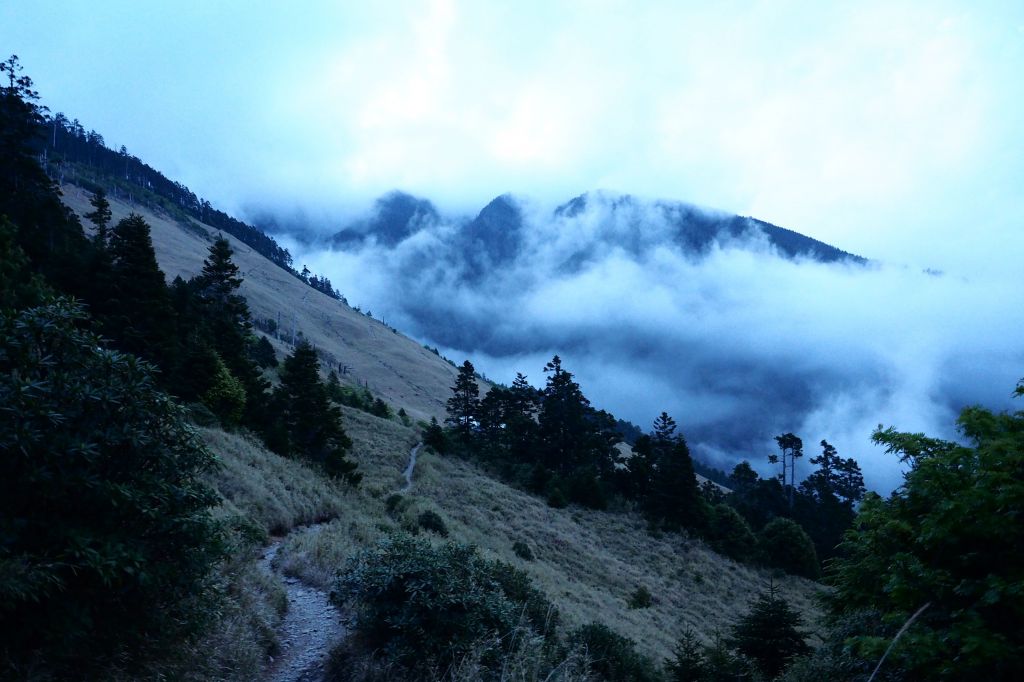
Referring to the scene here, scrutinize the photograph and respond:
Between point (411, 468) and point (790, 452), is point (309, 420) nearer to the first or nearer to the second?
point (411, 468)

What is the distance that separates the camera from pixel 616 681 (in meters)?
11.6

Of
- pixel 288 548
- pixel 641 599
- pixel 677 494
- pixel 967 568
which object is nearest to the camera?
pixel 967 568

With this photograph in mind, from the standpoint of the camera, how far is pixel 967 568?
681 cm

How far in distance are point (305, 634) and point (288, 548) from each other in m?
4.77

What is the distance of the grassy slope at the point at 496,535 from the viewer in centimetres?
1521

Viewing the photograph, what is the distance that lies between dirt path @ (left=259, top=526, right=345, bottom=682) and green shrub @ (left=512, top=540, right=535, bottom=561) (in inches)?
627

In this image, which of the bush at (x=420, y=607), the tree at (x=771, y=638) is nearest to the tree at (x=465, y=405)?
the tree at (x=771, y=638)

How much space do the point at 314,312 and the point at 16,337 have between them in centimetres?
15190

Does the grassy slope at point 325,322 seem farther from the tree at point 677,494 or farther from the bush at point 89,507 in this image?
the bush at point 89,507

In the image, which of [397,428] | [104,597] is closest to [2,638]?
[104,597]

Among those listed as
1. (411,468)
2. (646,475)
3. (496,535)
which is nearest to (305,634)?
(496,535)

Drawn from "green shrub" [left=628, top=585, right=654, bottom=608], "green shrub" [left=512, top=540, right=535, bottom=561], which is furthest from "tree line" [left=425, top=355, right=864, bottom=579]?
"green shrub" [left=512, top=540, right=535, bottom=561]

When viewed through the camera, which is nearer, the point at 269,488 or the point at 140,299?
the point at 269,488

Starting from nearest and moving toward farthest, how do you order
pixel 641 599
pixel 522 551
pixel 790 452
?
pixel 522 551 < pixel 641 599 < pixel 790 452
